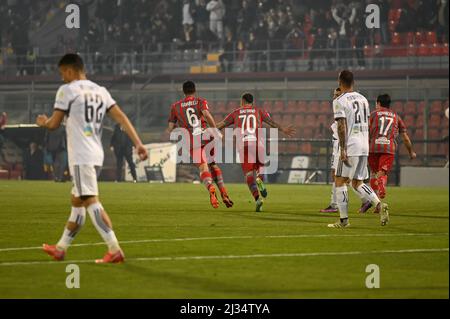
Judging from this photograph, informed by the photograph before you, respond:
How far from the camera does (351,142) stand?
15039 mm

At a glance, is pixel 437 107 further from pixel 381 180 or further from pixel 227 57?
pixel 381 180

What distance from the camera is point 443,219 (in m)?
17.0

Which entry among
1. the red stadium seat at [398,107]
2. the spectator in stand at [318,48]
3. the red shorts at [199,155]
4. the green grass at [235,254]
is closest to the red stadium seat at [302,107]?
the spectator in stand at [318,48]

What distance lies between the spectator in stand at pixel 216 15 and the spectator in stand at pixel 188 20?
795 mm

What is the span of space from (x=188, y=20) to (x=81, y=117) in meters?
31.4

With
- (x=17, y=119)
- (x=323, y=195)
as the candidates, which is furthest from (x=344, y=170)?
(x=17, y=119)

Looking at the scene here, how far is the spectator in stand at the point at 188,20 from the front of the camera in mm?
41000

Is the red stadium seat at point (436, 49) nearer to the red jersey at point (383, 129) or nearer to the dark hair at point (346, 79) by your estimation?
the red jersey at point (383, 129)

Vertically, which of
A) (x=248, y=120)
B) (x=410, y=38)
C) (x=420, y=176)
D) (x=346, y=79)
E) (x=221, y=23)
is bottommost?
(x=420, y=176)

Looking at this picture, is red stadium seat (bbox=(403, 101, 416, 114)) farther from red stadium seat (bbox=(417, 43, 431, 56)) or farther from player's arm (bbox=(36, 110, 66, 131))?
player's arm (bbox=(36, 110, 66, 131))

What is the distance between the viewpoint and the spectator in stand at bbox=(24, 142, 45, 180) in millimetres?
39250

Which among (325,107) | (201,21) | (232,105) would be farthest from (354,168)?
(201,21)

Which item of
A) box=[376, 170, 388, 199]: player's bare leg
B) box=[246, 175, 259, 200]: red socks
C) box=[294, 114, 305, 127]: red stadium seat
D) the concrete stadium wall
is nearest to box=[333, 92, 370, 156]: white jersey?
box=[246, 175, 259, 200]: red socks

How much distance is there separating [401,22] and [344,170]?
76.9 ft
